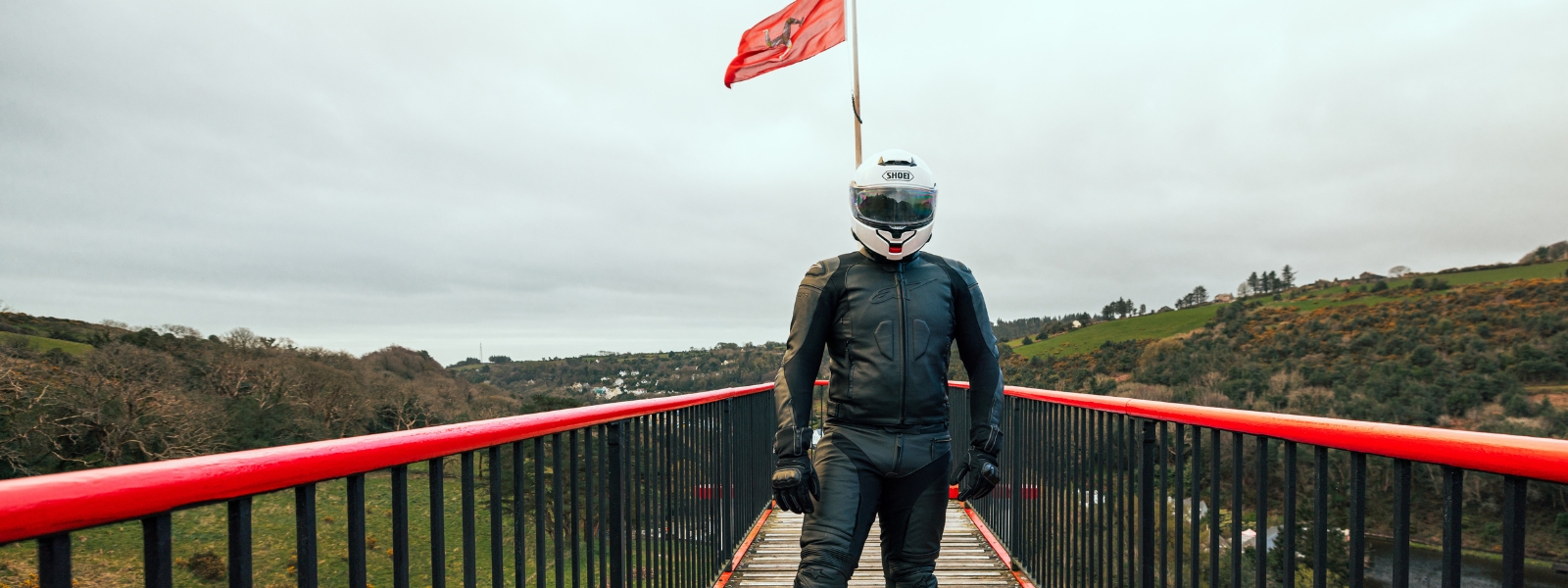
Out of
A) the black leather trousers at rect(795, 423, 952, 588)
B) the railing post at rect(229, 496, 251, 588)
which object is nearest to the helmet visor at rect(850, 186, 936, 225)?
the black leather trousers at rect(795, 423, 952, 588)

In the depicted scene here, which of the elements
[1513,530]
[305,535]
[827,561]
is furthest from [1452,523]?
[305,535]

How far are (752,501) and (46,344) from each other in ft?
273

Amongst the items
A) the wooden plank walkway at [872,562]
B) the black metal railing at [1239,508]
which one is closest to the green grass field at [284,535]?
the wooden plank walkway at [872,562]

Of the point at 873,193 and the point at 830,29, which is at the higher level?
the point at 830,29

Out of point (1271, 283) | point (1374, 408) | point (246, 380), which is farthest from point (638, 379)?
point (1271, 283)

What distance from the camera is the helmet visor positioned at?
280 centimetres

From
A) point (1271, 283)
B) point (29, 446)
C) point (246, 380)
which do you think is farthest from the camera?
point (1271, 283)

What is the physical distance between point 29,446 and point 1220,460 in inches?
2109

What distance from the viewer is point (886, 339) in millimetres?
2752

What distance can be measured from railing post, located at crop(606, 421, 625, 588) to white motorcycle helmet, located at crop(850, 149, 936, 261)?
1224 millimetres

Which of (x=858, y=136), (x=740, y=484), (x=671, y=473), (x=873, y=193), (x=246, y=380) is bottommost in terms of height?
(x=246, y=380)

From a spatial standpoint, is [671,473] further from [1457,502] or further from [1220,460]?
[1457,502]

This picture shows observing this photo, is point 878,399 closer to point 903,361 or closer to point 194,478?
point 903,361

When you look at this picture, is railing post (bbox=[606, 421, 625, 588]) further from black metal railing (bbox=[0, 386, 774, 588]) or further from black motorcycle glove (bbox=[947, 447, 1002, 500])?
black motorcycle glove (bbox=[947, 447, 1002, 500])
